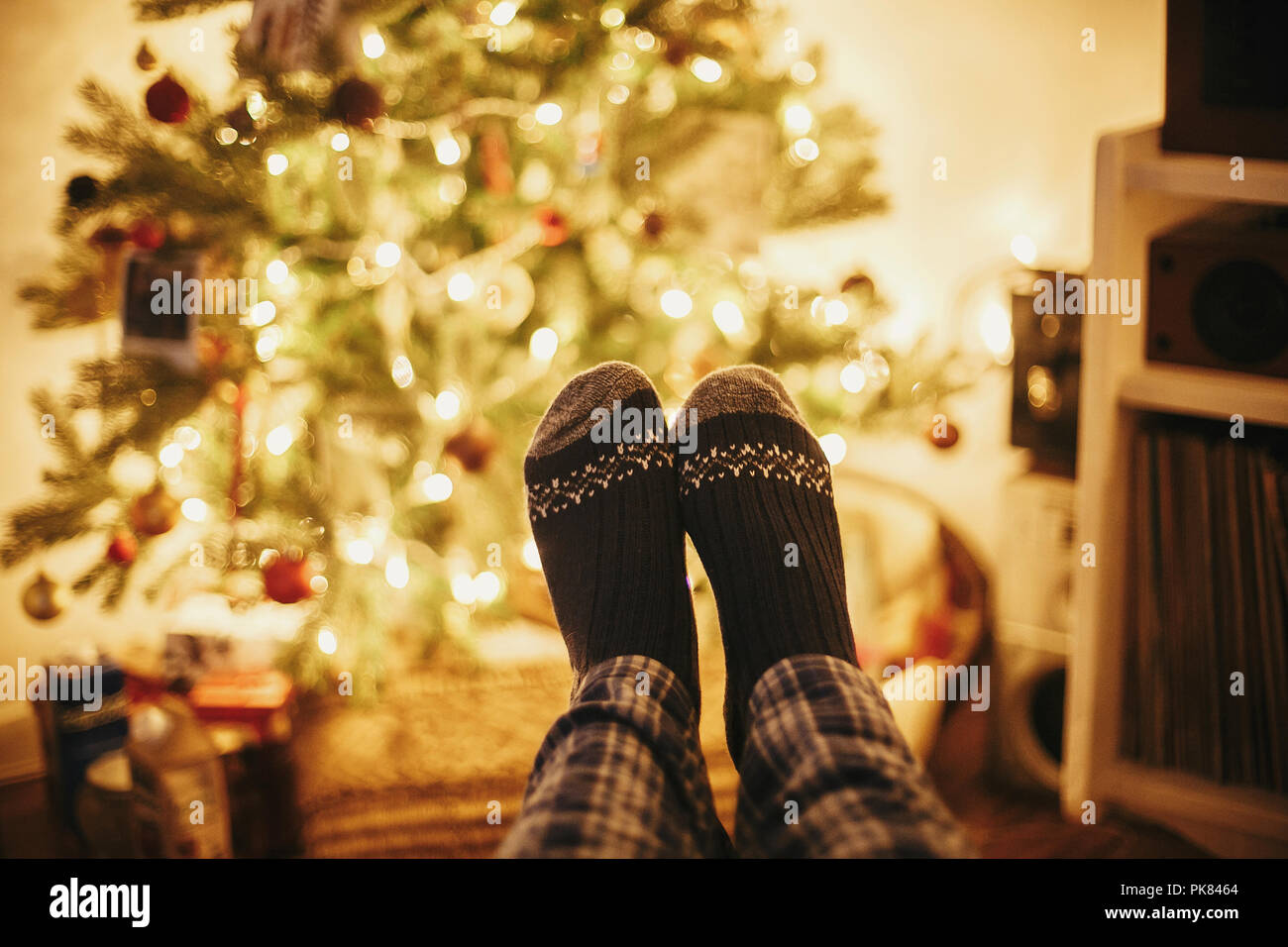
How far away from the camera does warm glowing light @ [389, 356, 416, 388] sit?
35.1 inches

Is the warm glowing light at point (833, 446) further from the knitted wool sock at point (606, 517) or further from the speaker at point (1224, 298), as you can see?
the speaker at point (1224, 298)

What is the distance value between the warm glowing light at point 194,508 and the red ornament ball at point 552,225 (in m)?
0.48

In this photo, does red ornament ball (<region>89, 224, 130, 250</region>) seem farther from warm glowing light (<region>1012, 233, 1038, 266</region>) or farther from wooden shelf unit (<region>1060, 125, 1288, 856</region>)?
warm glowing light (<region>1012, 233, 1038, 266</region>)

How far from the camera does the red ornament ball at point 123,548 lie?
2.72 feet

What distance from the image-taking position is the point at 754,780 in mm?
592

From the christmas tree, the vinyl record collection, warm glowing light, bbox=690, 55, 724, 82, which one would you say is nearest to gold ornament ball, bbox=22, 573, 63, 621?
the christmas tree

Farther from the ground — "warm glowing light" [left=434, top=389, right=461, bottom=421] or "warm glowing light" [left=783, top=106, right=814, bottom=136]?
"warm glowing light" [left=783, top=106, right=814, bottom=136]

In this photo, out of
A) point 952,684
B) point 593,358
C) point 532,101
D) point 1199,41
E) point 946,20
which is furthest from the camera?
point 946,20

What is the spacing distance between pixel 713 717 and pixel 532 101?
84 cm

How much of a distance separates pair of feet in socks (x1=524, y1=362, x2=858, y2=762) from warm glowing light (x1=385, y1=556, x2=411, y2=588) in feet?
0.53
